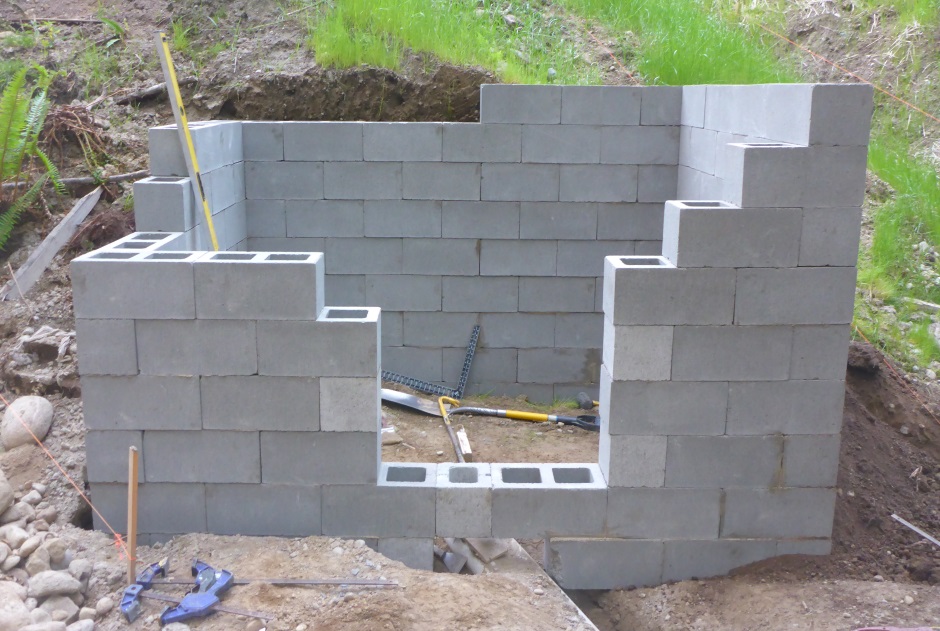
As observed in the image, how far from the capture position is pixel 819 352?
171 inches

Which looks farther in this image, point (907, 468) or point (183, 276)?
point (907, 468)

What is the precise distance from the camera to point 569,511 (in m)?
4.51

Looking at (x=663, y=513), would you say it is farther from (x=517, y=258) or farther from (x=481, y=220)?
(x=481, y=220)

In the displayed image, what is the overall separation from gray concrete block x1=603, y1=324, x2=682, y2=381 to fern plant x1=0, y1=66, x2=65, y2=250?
4817 mm

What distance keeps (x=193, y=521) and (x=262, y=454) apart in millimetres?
531

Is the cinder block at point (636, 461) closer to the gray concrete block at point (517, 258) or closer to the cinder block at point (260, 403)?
the cinder block at point (260, 403)

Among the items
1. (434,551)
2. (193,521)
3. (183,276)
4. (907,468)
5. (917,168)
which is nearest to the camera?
(183,276)

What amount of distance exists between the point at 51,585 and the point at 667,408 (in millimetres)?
2969

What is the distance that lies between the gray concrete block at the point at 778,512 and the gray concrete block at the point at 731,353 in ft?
2.10

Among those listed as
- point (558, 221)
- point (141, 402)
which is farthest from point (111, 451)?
point (558, 221)

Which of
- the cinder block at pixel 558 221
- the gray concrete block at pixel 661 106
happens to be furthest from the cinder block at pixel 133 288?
the gray concrete block at pixel 661 106

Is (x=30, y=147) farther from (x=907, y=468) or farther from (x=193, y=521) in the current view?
(x=907, y=468)


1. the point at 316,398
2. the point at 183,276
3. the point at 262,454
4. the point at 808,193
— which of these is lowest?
the point at 262,454

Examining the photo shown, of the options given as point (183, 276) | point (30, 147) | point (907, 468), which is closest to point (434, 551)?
point (183, 276)
